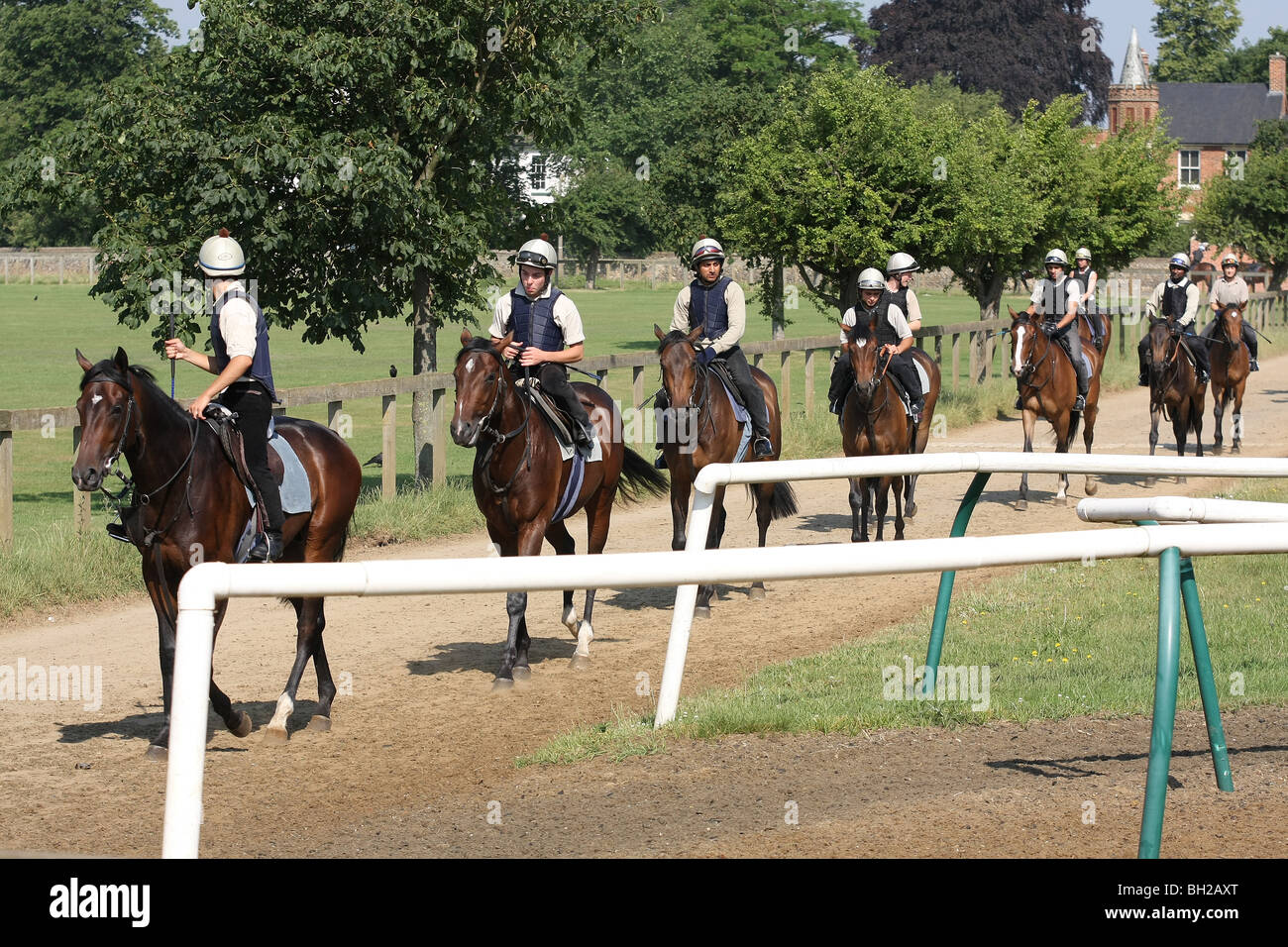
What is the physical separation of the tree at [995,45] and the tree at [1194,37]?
41.1m

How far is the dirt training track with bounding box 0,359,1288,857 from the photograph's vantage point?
540 centimetres

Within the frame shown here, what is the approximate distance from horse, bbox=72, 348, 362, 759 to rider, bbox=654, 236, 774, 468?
4.39m

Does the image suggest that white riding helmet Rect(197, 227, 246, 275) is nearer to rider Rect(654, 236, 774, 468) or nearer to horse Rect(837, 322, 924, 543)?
rider Rect(654, 236, 774, 468)

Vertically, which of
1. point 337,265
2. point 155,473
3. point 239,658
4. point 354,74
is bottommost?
point 239,658

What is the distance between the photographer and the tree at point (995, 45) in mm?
80688

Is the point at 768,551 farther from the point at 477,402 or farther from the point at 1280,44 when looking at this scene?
the point at 1280,44

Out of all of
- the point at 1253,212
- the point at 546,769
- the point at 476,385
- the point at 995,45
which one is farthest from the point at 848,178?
the point at 995,45

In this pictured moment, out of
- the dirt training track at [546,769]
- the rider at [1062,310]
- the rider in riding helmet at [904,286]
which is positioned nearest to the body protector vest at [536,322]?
the dirt training track at [546,769]

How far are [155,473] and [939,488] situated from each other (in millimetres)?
11796

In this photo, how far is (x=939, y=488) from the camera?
1803cm

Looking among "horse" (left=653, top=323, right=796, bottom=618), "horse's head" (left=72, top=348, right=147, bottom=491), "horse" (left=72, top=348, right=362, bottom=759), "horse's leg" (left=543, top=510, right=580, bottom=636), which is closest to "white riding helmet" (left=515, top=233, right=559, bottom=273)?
"horse" (left=653, top=323, right=796, bottom=618)

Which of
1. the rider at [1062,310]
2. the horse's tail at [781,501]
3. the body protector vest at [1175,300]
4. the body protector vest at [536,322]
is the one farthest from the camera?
the body protector vest at [1175,300]

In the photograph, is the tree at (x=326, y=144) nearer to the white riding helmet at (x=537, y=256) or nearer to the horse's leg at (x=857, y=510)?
the horse's leg at (x=857, y=510)
